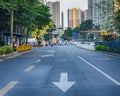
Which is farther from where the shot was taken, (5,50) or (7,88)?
(5,50)

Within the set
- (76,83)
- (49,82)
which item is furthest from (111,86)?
(49,82)

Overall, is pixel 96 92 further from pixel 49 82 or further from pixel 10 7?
pixel 10 7

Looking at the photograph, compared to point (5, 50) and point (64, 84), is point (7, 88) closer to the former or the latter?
point (64, 84)

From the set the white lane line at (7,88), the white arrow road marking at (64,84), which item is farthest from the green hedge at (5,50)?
the white arrow road marking at (64,84)

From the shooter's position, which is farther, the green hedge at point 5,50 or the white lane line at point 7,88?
the green hedge at point 5,50

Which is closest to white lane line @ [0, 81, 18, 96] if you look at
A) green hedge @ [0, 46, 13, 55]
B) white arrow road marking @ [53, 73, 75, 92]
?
white arrow road marking @ [53, 73, 75, 92]

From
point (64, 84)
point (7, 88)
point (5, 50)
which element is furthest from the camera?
point (5, 50)

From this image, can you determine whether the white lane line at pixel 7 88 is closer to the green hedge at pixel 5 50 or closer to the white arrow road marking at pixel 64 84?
the white arrow road marking at pixel 64 84

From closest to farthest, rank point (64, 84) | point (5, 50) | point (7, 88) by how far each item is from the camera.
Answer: point (7, 88)
point (64, 84)
point (5, 50)

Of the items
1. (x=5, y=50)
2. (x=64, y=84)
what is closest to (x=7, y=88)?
(x=64, y=84)

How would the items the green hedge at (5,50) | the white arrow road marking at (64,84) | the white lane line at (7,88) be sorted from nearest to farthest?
the white lane line at (7,88), the white arrow road marking at (64,84), the green hedge at (5,50)

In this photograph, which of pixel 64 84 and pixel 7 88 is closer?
pixel 7 88

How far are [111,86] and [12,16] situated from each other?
38.3 m

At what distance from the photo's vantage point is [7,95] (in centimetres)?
1203
